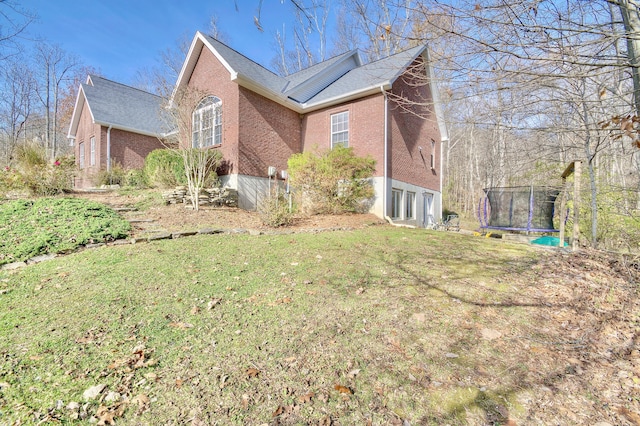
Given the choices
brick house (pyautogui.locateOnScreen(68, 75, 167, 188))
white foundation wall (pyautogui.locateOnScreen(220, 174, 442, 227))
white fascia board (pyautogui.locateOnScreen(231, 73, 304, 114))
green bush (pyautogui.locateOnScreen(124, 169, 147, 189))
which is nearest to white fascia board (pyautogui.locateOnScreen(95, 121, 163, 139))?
brick house (pyautogui.locateOnScreen(68, 75, 167, 188))

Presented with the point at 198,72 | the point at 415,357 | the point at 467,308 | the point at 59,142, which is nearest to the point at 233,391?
the point at 415,357

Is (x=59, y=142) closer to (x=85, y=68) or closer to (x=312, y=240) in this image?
(x=85, y=68)

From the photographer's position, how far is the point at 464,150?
27.7 meters

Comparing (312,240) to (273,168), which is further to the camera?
(273,168)

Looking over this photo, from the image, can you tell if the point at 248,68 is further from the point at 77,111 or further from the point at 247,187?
the point at 77,111

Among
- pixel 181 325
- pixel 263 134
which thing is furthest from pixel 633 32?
pixel 263 134

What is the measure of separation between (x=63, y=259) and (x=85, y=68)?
3530 cm

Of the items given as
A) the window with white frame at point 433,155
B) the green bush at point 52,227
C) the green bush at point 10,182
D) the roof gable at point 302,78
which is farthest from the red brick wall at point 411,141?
the green bush at point 10,182

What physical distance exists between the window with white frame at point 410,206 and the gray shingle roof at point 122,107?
1322cm

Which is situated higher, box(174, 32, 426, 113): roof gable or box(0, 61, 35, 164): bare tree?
box(0, 61, 35, 164): bare tree

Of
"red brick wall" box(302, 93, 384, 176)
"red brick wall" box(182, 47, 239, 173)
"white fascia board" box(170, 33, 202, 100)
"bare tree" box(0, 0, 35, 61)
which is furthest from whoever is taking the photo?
"white fascia board" box(170, 33, 202, 100)

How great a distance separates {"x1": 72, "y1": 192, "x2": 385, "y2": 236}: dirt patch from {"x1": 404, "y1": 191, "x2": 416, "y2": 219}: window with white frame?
3634 millimetres

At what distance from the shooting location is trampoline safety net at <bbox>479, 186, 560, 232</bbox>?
9.56 m

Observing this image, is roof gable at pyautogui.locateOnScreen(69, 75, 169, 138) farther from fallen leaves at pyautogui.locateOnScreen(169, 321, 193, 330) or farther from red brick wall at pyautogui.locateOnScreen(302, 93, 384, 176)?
fallen leaves at pyautogui.locateOnScreen(169, 321, 193, 330)
